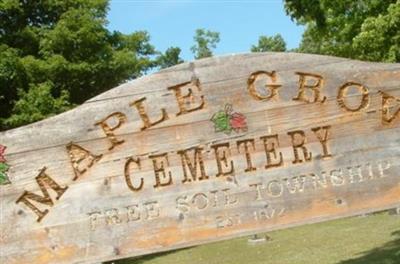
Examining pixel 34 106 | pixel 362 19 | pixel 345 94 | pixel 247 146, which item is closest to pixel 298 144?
pixel 247 146

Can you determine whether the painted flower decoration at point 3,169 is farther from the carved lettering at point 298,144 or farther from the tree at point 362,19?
the tree at point 362,19

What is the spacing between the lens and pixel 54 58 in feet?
66.7

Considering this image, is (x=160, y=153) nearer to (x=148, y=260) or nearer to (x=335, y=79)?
(x=335, y=79)

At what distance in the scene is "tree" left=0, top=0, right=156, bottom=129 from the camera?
19.2m

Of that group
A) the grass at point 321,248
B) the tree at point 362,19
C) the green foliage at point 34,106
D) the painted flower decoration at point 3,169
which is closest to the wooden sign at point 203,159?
the painted flower decoration at point 3,169

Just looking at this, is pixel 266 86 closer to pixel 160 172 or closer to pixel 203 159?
pixel 203 159

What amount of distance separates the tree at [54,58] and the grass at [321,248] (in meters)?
5.37

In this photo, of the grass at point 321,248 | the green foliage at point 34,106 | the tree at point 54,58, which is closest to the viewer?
the grass at point 321,248

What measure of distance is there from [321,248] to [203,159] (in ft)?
33.8

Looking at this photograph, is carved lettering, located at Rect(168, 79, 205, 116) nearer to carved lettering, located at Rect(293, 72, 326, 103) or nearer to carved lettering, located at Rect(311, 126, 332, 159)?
carved lettering, located at Rect(293, 72, 326, 103)

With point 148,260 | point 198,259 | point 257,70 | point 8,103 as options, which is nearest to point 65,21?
point 8,103

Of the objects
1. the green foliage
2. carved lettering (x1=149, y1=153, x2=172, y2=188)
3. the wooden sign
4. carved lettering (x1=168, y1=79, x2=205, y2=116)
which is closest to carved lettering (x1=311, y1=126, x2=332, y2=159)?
the wooden sign

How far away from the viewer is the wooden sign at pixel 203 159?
A: 4.04m

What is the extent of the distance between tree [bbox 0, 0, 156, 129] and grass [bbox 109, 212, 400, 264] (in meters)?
5.37
